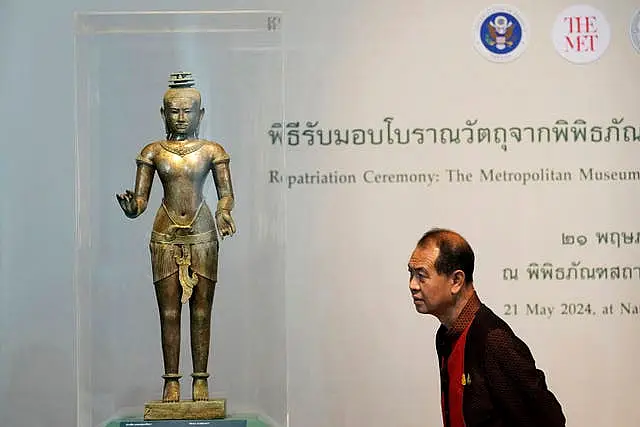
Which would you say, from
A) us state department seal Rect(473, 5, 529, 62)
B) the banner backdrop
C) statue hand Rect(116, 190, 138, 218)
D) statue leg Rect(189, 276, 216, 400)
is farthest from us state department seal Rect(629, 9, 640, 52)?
statue hand Rect(116, 190, 138, 218)

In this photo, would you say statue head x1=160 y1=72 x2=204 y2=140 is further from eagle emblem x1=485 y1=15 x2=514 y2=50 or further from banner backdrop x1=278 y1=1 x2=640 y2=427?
eagle emblem x1=485 y1=15 x2=514 y2=50

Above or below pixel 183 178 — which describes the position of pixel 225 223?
below

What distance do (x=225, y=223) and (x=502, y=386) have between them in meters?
0.88

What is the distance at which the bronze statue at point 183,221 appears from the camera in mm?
3359

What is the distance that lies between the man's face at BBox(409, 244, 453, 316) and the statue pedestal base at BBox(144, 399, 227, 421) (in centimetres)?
63

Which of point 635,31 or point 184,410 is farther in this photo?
point 635,31

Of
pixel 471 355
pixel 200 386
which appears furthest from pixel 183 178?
pixel 471 355

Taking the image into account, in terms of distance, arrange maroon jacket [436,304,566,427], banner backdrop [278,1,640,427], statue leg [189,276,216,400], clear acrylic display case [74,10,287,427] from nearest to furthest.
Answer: maroon jacket [436,304,566,427]
statue leg [189,276,216,400]
clear acrylic display case [74,10,287,427]
banner backdrop [278,1,640,427]

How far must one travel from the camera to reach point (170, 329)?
3.42 metres

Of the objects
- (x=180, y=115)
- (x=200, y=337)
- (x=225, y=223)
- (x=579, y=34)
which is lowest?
(x=200, y=337)

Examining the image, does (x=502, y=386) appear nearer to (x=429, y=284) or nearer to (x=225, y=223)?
(x=429, y=284)

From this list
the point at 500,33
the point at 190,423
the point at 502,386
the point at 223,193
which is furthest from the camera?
the point at 500,33

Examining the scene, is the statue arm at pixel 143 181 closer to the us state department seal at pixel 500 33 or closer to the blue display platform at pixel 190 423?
the blue display platform at pixel 190 423

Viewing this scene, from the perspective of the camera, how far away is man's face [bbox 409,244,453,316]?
331 cm
